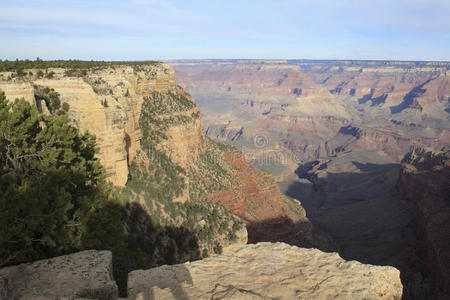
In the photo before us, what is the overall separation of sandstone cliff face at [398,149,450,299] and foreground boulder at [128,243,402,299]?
1310 inches

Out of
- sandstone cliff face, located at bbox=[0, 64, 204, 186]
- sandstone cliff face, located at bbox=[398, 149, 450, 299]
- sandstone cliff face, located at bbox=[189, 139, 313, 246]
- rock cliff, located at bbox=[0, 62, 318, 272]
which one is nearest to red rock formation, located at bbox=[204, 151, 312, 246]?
sandstone cliff face, located at bbox=[189, 139, 313, 246]

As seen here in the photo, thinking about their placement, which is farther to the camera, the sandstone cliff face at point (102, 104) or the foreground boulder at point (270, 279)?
the sandstone cliff face at point (102, 104)

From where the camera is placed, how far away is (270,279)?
1148 cm

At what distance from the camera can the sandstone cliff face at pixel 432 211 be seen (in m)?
40.9

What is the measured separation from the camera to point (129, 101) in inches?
1190

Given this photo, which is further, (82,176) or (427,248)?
(427,248)

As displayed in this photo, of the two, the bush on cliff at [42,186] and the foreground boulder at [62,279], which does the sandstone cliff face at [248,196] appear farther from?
the foreground boulder at [62,279]

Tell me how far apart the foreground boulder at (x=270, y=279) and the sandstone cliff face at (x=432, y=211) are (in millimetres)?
33272

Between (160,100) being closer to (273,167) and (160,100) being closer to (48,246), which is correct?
(48,246)

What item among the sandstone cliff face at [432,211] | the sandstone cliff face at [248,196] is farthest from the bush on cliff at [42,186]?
the sandstone cliff face at [432,211]

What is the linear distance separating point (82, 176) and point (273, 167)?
133m

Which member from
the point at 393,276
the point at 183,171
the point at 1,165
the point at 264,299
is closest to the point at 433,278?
the point at 183,171

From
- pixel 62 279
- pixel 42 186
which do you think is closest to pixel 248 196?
pixel 42 186

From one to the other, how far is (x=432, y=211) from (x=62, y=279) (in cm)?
6036
